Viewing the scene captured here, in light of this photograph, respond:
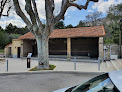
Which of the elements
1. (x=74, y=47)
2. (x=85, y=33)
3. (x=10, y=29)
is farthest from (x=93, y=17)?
(x=10, y=29)

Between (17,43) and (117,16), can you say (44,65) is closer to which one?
(17,43)

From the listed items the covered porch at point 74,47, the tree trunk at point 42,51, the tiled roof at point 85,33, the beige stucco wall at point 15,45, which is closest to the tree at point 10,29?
the beige stucco wall at point 15,45

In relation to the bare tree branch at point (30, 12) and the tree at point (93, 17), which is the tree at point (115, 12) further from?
the bare tree branch at point (30, 12)

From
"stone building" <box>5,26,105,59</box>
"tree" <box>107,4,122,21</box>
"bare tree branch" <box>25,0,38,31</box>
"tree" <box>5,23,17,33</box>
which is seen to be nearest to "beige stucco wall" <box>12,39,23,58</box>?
"stone building" <box>5,26,105,59</box>

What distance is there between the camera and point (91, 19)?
38188 mm

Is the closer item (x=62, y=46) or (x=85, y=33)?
(x=85, y=33)

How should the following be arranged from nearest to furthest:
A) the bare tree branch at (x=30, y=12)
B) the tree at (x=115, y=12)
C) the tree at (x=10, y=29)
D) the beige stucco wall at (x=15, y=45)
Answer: the bare tree branch at (x=30, y=12) → the beige stucco wall at (x=15, y=45) → the tree at (x=115, y=12) → the tree at (x=10, y=29)

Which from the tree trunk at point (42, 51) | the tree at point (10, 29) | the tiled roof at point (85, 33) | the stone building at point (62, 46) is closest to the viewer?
the tree trunk at point (42, 51)

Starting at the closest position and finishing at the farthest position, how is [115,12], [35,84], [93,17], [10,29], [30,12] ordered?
[35,84], [30,12], [115,12], [93,17], [10,29]

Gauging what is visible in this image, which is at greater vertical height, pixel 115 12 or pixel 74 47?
pixel 115 12

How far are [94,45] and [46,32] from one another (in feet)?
35.8

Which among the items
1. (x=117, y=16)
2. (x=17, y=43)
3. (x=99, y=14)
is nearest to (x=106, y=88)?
(x=17, y=43)

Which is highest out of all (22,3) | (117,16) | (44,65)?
(117,16)

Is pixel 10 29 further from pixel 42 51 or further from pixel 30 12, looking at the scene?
pixel 42 51
